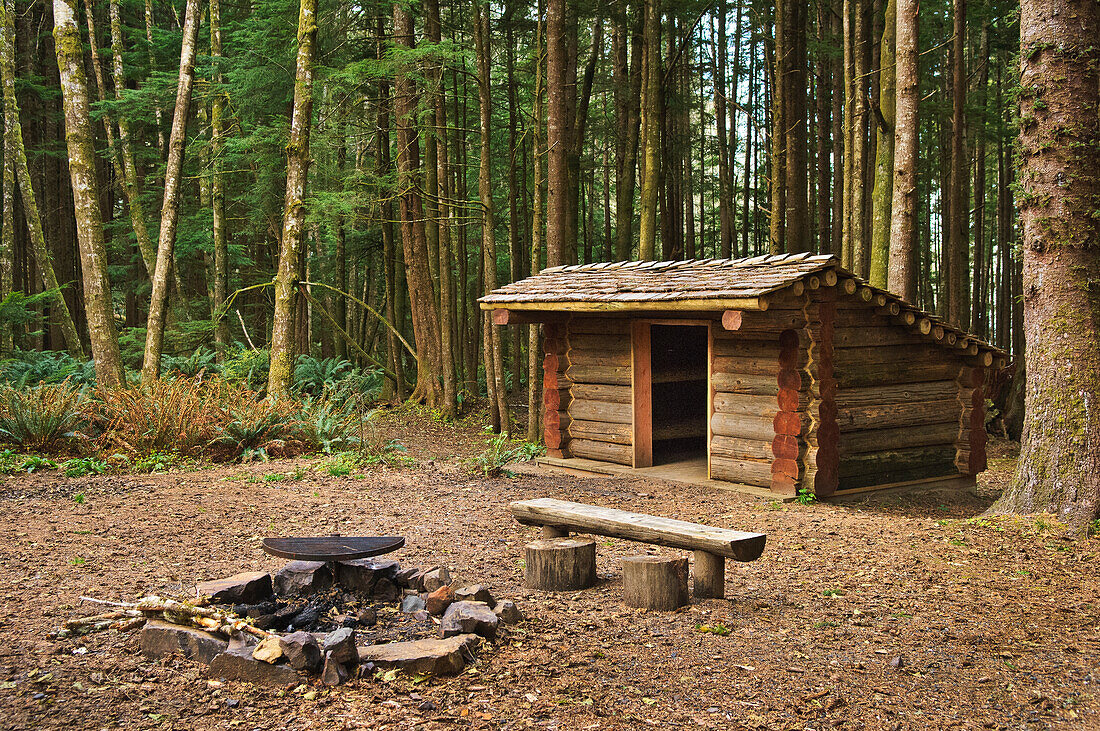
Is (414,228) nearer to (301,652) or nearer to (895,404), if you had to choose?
(895,404)

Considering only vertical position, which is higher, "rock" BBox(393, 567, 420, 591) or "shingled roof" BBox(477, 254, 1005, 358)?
"shingled roof" BBox(477, 254, 1005, 358)

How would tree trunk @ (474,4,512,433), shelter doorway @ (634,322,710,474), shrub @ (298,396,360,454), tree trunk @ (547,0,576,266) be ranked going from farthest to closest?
1. tree trunk @ (474,4,512,433)
2. tree trunk @ (547,0,576,266)
3. shelter doorway @ (634,322,710,474)
4. shrub @ (298,396,360,454)

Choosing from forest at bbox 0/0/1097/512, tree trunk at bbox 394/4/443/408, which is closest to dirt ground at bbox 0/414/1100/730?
forest at bbox 0/0/1097/512

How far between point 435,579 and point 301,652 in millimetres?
1146

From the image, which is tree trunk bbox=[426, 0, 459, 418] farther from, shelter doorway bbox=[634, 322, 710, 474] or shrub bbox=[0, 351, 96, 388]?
shrub bbox=[0, 351, 96, 388]

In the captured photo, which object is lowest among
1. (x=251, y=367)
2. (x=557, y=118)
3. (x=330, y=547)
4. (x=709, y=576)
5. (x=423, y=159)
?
(x=709, y=576)

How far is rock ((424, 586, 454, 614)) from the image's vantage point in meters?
4.53

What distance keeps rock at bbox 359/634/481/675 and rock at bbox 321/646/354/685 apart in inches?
5.2

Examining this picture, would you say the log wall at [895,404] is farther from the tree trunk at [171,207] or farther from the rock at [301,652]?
the tree trunk at [171,207]

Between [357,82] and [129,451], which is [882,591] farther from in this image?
[357,82]

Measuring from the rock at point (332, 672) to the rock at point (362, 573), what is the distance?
1.11 metres

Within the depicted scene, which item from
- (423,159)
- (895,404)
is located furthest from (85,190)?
(895,404)

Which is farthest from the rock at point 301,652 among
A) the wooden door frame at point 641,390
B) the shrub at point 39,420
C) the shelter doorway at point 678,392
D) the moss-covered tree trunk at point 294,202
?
the moss-covered tree trunk at point 294,202

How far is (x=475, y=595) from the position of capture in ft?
15.1
